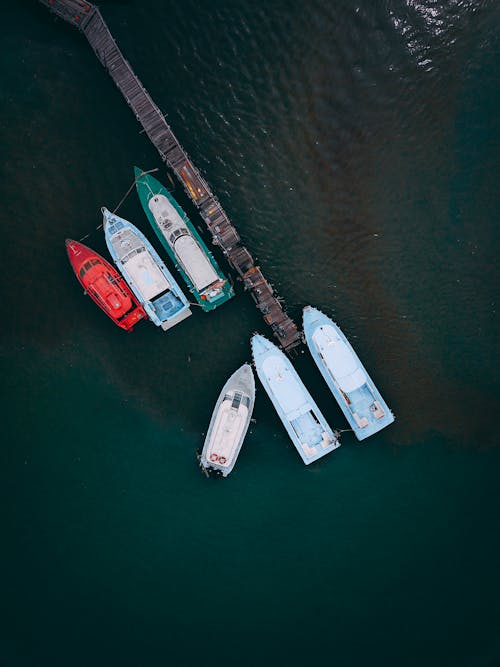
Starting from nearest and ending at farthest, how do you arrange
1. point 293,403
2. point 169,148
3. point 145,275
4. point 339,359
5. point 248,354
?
point 169,148
point 145,275
point 339,359
point 293,403
point 248,354

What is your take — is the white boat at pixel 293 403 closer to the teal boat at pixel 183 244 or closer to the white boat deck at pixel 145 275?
the teal boat at pixel 183 244

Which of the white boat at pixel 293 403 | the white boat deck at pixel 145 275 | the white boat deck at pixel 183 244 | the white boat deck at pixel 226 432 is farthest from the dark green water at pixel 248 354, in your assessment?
the white boat deck at pixel 145 275

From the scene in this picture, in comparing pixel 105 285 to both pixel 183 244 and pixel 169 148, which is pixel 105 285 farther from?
pixel 169 148

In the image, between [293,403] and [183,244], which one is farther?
[293,403]

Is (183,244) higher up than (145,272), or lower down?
higher up

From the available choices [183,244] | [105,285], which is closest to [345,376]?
[183,244]

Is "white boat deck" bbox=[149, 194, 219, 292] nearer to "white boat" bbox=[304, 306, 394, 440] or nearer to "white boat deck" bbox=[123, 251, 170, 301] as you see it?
"white boat deck" bbox=[123, 251, 170, 301]
